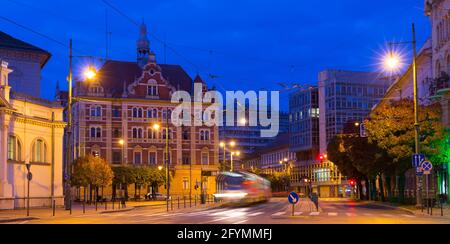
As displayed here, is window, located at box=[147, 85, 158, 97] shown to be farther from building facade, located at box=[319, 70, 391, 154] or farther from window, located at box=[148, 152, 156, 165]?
building facade, located at box=[319, 70, 391, 154]

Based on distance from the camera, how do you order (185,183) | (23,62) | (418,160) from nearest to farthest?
(418,160) → (23,62) → (185,183)

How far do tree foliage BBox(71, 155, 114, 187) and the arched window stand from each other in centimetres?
1059

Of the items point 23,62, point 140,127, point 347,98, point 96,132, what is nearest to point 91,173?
point 23,62

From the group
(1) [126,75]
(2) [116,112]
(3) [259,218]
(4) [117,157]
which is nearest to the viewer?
(3) [259,218]

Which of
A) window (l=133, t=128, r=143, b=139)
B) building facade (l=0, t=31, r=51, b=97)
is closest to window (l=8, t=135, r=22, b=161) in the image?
building facade (l=0, t=31, r=51, b=97)

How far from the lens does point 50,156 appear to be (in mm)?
58469

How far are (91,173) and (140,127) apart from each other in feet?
116

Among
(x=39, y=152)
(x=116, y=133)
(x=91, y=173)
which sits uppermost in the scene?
(x=116, y=133)

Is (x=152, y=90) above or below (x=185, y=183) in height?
above

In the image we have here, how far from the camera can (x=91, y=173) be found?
6831 centimetres

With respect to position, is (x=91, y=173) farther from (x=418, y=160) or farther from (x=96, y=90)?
(x=418, y=160)

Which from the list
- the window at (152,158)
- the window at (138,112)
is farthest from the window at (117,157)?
the window at (138,112)

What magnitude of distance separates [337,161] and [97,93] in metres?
39.8
